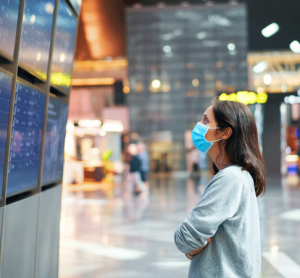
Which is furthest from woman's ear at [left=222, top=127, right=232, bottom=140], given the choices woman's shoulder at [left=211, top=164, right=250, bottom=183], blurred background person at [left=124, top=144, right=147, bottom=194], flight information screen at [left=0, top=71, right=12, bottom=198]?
blurred background person at [left=124, top=144, right=147, bottom=194]

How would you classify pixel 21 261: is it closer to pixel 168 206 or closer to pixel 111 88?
pixel 168 206

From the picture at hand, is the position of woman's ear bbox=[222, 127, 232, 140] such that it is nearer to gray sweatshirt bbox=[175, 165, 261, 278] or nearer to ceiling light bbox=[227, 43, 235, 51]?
gray sweatshirt bbox=[175, 165, 261, 278]

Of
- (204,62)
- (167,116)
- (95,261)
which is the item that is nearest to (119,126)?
(167,116)

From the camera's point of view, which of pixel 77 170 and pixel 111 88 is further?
pixel 111 88

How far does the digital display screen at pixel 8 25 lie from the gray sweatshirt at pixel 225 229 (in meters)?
1.40

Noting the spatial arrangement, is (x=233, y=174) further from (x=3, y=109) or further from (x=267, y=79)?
(x=267, y=79)

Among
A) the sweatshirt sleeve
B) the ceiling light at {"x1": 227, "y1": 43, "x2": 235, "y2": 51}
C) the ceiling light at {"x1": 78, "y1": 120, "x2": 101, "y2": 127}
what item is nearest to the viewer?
the sweatshirt sleeve

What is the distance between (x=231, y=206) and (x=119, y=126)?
22939 mm

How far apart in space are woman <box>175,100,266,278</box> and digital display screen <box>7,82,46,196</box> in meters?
1.31

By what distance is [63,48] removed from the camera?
12.4 feet

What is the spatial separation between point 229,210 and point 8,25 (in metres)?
1.61

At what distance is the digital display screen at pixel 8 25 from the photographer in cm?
217

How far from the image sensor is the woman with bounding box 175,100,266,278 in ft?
5.51

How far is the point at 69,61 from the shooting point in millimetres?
4070
